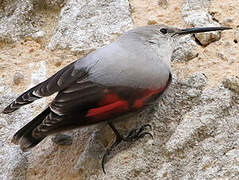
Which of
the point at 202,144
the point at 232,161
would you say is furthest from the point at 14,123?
the point at 232,161

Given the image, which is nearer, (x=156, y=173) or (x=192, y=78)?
(x=156, y=173)

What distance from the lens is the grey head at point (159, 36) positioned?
2.73m

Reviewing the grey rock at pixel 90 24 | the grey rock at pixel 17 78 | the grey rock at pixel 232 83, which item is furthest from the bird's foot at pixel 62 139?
the grey rock at pixel 232 83

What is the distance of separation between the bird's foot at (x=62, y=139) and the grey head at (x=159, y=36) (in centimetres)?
65

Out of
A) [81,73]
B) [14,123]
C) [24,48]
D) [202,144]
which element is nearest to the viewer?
[202,144]

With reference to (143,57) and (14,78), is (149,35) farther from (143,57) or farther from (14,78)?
(14,78)

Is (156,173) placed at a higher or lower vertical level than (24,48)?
lower

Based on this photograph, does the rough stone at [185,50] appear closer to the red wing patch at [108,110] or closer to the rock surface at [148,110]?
the rock surface at [148,110]

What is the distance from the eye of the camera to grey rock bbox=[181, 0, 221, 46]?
2738 mm

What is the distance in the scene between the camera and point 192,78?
255 centimetres

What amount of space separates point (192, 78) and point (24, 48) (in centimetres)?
115

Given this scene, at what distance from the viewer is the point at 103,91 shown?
7.62ft

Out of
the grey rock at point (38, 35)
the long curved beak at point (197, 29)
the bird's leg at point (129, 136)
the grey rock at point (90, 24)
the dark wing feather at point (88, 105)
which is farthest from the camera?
the grey rock at point (38, 35)

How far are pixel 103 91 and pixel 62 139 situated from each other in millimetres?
411
